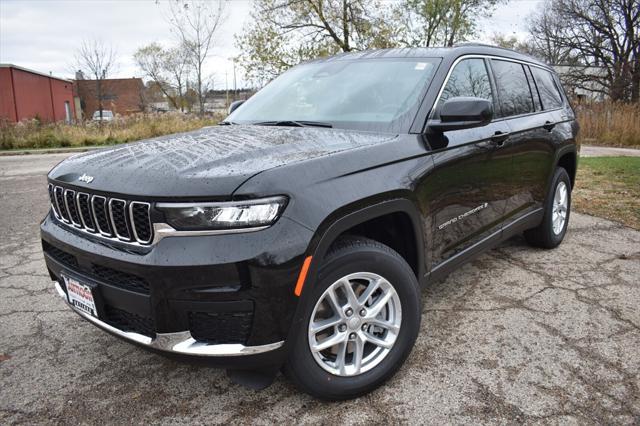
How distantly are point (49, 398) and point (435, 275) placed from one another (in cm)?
214

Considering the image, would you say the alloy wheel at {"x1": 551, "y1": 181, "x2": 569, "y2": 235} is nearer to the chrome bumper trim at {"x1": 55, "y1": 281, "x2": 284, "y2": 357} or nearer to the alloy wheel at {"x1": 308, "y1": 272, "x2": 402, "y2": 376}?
the alloy wheel at {"x1": 308, "y1": 272, "x2": 402, "y2": 376}

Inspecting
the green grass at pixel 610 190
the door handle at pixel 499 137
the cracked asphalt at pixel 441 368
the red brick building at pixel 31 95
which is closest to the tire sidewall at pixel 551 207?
the cracked asphalt at pixel 441 368

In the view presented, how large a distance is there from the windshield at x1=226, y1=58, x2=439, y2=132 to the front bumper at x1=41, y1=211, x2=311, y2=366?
116cm

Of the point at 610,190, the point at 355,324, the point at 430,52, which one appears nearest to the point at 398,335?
the point at 355,324

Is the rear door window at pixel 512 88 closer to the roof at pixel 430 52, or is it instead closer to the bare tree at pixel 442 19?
the roof at pixel 430 52

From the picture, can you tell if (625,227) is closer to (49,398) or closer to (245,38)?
(49,398)

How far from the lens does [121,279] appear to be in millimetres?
2021

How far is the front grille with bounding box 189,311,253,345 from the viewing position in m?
1.88

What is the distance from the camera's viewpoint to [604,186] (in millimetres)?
7832

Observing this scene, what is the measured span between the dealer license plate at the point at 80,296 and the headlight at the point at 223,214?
24.7 inches

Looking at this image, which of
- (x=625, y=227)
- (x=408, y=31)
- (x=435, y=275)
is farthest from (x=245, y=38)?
(x=435, y=275)

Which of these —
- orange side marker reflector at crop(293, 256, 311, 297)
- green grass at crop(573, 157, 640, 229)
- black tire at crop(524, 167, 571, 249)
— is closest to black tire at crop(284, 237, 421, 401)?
orange side marker reflector at crop(293, 256, 311, 297)

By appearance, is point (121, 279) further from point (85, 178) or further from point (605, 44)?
point (605, 44)

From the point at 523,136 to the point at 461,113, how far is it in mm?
1336
